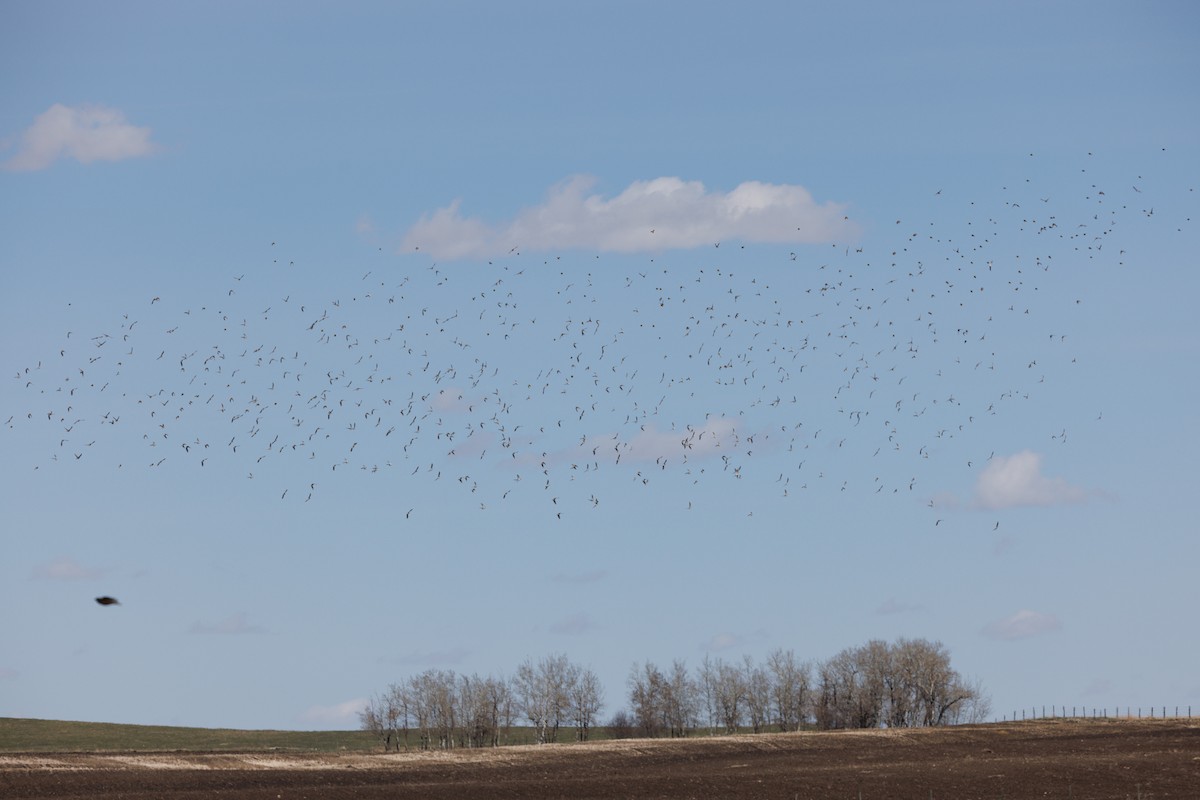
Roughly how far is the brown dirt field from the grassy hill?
6407 cm

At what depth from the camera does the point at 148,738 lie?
158250 millimetres

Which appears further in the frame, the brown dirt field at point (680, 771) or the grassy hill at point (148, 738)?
the grassy hill at point (148, 738)

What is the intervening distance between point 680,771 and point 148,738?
10287 centimetres

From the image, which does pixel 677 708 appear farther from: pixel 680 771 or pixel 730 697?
pixel 680 771

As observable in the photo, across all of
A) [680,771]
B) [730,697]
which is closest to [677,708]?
[730,697]

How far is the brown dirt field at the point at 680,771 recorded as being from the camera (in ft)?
189

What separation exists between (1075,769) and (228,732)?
128m

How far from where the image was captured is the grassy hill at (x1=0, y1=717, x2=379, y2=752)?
145750 millimetres

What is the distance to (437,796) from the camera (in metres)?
57.3

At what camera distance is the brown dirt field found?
5775 centimetres

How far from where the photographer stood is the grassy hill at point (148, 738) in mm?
145750

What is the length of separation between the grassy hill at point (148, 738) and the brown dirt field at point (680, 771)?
64069mm

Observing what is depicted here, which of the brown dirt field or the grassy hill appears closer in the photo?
the brown dirt field

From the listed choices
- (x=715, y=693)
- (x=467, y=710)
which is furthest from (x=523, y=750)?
(x=715, y=693)
